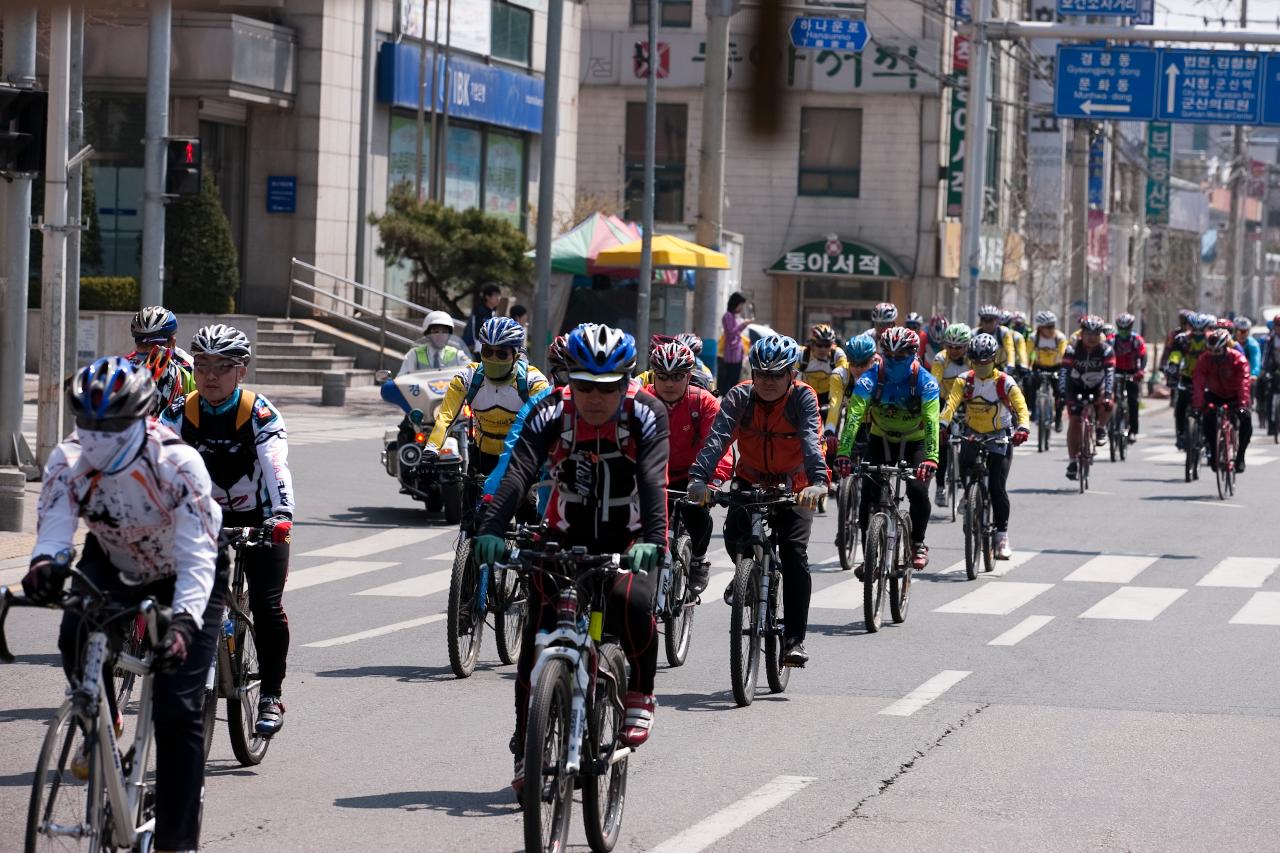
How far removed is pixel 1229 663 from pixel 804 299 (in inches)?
1738

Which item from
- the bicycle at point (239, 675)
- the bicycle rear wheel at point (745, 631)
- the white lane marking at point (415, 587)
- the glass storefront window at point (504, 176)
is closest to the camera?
the bicycle at point (239, 675)

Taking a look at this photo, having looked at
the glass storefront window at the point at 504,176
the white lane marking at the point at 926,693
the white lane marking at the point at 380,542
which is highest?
the glass storefront window at the point at 504,176

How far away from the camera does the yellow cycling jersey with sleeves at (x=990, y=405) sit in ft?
51.0

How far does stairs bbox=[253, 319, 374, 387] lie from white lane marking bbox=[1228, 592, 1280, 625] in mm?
20307

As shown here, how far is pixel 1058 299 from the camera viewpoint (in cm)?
6562

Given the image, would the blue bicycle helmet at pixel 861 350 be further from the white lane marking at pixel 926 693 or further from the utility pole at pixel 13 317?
the utility pole at pixel 13 317

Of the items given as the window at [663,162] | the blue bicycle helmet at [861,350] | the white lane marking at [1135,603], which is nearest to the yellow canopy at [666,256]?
the blue bicycle helmet at [861,350]

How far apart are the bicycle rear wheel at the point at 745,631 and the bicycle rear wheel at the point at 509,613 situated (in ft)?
4.51

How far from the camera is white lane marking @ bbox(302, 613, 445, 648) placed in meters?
11.1

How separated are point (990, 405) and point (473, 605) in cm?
668

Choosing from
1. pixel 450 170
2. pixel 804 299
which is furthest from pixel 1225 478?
pixel 804 299

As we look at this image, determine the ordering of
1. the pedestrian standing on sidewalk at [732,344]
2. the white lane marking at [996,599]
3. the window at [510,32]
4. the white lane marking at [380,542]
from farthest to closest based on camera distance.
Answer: the window at [510,32], the pedestrian standing on sidewalk at [732,344], the white lane marking at [380,542], the white lane marking at [996,599]

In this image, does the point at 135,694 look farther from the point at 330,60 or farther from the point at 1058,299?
the point at 1058,299

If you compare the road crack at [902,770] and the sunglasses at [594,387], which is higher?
the sunglasses at [594,387]
